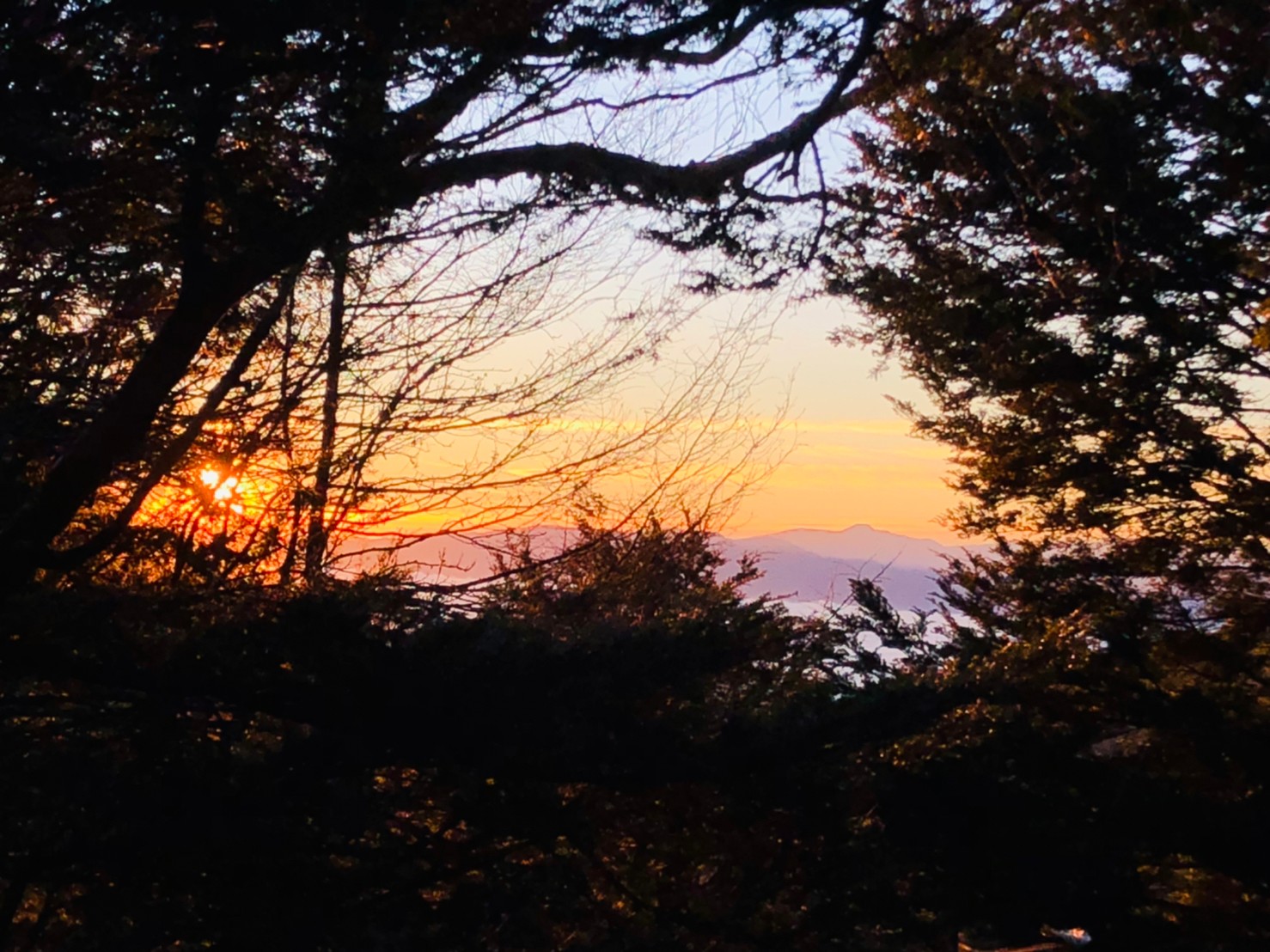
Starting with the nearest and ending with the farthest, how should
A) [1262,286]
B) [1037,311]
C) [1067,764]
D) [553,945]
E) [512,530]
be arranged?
[553,945] < [1067,764] < [512,530] < [1262,286] < [1037,311]

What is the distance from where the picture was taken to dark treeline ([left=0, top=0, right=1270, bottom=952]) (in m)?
3.77

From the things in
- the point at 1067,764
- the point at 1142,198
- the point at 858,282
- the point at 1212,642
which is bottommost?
the point at 1067,764

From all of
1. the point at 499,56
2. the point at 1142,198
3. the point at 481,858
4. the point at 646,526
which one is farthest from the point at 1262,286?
the point at 481,858

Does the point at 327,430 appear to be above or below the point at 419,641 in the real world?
above

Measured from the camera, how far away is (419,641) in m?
3.88

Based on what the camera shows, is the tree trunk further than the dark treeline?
Yes

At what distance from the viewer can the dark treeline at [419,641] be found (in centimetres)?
377

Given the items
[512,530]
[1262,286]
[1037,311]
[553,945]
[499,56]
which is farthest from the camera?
[1037,311]

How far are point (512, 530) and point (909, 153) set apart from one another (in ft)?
18.1

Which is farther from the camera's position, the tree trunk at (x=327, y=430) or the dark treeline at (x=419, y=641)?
the tree trunk at (x=327, y=430)

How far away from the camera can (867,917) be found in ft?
12.7

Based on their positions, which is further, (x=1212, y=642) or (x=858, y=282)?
(x=1212, y=642)

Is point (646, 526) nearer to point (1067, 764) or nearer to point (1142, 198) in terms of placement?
point (1067, 764)

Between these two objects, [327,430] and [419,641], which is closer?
[419,641]
